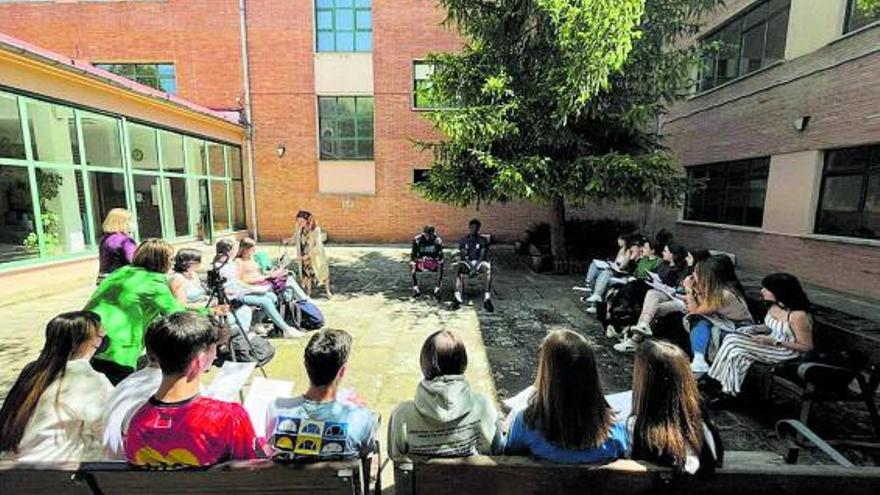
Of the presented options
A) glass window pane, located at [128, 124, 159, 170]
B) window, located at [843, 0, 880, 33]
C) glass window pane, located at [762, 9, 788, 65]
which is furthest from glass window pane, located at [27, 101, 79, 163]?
glass window pane, located at [762, 9, 788, 65]

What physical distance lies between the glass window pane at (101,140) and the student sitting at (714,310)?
10.5 m

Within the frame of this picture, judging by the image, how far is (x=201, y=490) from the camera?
1492 millimetres

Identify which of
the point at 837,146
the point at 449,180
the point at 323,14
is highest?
the point at 323,14

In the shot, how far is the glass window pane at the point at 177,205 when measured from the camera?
35.9ft

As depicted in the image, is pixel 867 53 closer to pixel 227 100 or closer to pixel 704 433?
pixel 704 433

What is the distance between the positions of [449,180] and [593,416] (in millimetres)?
7153

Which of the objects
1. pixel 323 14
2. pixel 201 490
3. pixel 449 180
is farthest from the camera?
pixel 323 14

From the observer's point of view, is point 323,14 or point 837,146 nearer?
point 837,146

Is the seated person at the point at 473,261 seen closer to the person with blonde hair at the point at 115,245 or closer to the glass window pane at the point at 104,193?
the person with blonde hair at the point at 115,245

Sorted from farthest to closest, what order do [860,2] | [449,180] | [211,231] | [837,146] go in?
[211,231]
[449,180]
[837,146]
[860,2]

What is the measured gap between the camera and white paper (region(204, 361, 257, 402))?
2.29 m

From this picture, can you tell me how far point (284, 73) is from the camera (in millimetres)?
13727

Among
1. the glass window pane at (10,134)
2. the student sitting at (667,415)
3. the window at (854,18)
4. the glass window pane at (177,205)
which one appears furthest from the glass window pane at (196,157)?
the window at (854,18)

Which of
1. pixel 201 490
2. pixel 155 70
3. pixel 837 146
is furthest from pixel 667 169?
pixel 155 70
